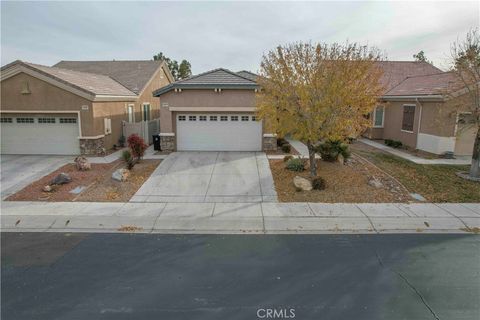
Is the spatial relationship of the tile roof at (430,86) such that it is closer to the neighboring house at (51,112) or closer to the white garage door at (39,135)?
the neighboring house at (51,112)

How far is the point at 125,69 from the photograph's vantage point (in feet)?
82.2

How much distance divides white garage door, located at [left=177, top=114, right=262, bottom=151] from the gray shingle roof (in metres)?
1.56

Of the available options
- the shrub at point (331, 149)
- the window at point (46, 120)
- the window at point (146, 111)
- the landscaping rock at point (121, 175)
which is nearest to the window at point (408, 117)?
the shrub at point (331, 149)

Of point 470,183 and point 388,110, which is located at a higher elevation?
point 388,110

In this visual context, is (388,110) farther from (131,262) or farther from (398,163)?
(131,262)

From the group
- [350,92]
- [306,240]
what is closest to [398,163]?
[350,92]

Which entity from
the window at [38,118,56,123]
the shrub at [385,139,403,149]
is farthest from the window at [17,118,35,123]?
the shrub at [385,139,403,149]

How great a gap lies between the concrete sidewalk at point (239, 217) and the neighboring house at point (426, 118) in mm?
5281

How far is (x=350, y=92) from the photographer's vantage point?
385 inches

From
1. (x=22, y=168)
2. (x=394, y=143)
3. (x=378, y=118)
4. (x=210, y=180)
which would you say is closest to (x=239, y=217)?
(x=210, y=180)

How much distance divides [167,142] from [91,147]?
3.89 m

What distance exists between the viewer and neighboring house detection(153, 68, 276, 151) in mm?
15789

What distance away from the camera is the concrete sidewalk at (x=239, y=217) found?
753 cm

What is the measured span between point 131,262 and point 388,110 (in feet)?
63.4
